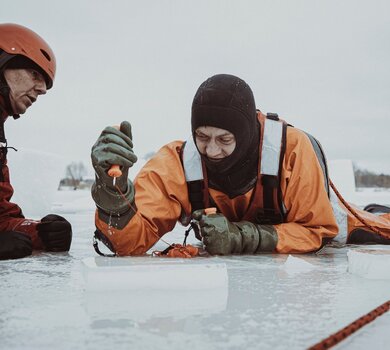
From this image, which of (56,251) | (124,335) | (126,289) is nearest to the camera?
(124,335)

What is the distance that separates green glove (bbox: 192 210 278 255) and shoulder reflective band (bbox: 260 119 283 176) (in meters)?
0.27

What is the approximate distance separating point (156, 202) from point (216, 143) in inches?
15.9

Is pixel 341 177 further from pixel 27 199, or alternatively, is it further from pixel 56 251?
pixel 56 251

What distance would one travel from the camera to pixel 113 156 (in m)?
1.75

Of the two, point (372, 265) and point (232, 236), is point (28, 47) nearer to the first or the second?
point (232, 236)

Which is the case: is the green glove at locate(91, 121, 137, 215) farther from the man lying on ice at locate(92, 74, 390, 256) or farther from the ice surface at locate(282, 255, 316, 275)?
the ice surface at locate(282, 255, 316, 275)

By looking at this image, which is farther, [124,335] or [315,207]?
[315,207]

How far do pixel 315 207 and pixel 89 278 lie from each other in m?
1.29

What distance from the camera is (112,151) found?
176cm

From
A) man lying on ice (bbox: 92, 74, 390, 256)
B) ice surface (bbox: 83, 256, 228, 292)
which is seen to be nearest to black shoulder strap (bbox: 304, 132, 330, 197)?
man lying on ice (bbox: 92, 74, 390, 256)

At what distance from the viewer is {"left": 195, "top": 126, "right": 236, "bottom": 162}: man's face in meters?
2.19

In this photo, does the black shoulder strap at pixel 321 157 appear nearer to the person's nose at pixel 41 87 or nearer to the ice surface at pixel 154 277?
the ice surface at pixel 154 277

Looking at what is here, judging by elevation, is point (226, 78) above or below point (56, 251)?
above

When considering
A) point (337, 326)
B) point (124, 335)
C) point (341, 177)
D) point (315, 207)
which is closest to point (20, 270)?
point (124, 335)
